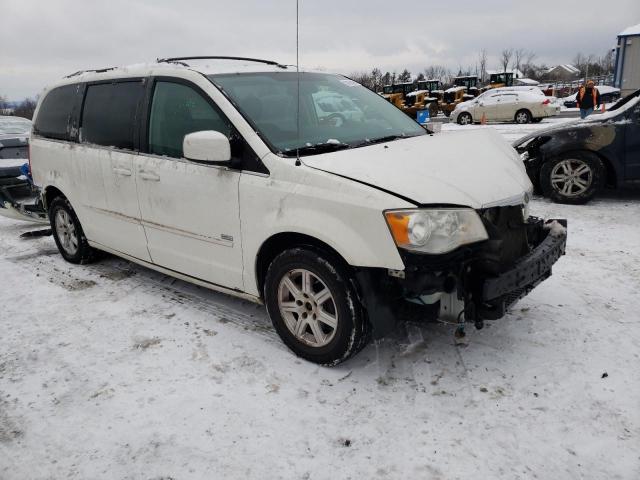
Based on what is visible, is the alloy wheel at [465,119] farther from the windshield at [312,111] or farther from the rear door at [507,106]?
the windshield at [312,111]

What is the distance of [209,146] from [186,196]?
58cm

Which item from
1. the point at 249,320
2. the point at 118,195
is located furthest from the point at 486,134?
the point at 118,195

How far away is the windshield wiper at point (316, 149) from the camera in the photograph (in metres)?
3.04

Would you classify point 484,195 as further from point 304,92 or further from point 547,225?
point 304,92

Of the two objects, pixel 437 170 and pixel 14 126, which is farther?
pixel 14 126

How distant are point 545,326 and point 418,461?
1.66m

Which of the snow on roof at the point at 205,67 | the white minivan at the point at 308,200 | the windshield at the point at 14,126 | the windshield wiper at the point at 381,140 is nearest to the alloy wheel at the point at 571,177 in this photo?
the white minivan at the point at 308,200

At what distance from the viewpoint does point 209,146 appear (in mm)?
3016

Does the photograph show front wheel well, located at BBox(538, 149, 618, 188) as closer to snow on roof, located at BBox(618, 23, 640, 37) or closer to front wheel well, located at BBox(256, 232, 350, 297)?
front wheel well, located at BBox(256, 232, 350, 297)

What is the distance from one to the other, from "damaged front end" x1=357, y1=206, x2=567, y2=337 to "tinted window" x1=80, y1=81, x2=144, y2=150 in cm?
240

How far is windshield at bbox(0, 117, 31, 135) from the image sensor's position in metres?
→ 9.38

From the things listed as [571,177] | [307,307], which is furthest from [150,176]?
[571,177]

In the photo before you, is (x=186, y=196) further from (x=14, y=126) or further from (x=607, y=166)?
(x=14, y=126)

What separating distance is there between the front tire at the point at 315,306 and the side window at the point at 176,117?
984 millimetres
